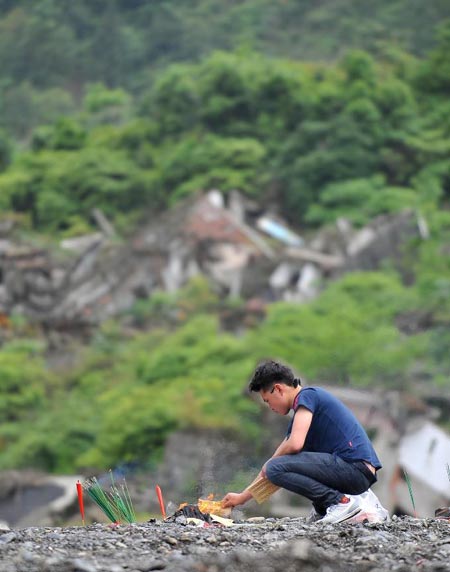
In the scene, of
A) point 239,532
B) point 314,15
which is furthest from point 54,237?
point 239,532

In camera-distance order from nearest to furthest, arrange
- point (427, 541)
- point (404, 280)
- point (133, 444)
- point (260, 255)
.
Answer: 1. point (427, 541)
2. point (133, 444)
3. point (404, 280)
4. point (260, 255)

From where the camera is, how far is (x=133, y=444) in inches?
947

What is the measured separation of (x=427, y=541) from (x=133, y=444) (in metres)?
19.2

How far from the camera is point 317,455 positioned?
5891 millimetres

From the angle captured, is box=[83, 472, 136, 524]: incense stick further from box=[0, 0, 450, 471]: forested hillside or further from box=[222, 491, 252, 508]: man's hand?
box=[0, 0, 450, 471]: forested hillside

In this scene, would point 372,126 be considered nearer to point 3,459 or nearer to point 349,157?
point 349,157

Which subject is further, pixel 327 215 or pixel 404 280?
pixel 327 215

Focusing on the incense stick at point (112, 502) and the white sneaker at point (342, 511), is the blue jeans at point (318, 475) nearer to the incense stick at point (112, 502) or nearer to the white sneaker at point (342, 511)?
the white sneaker at point (342, 511)

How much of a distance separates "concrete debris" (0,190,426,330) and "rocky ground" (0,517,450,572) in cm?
2670

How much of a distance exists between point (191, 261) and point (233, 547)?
99.7ft

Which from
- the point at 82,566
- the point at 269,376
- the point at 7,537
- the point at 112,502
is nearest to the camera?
the point at 82,566

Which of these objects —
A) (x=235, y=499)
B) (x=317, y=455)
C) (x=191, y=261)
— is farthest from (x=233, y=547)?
(x=191, y=261)

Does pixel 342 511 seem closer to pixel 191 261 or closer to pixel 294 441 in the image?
pixel 294 441

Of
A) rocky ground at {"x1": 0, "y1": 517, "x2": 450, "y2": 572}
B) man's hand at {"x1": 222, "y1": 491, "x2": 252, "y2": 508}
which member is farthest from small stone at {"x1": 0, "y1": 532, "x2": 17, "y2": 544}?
man's hand at {"x1": 222, "y1": 491, "x2": 252, "y2": 508}
